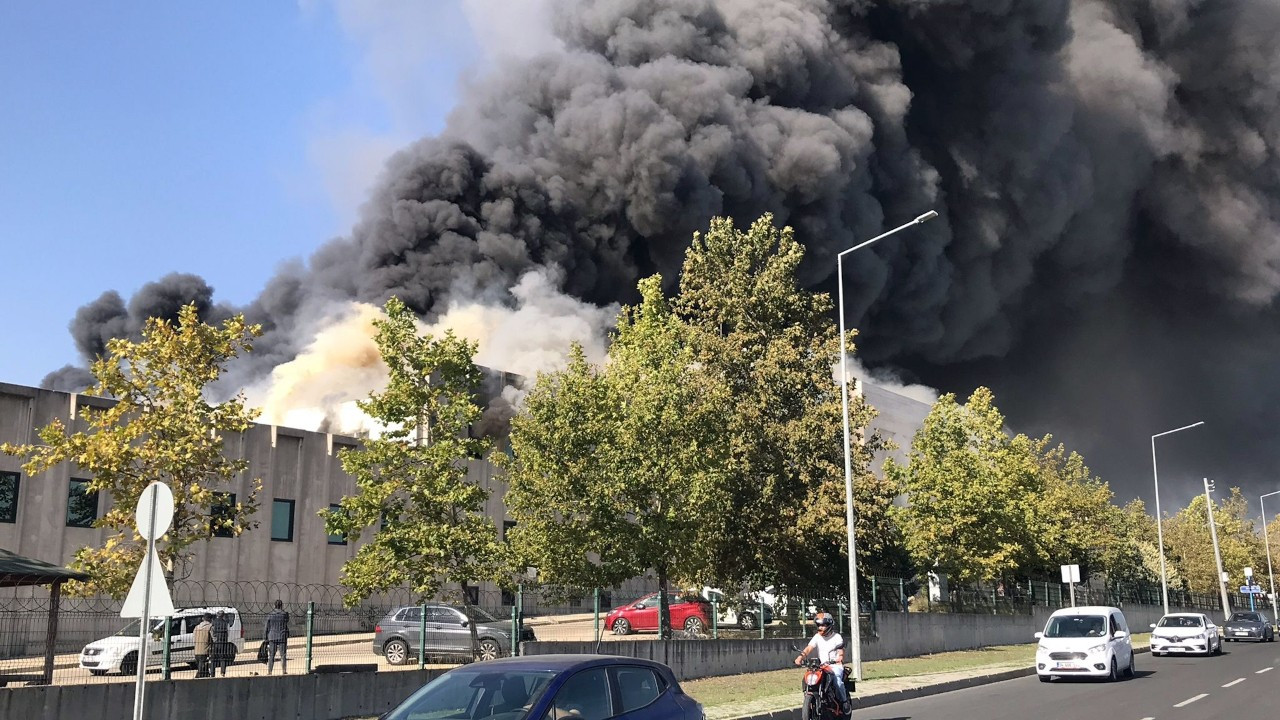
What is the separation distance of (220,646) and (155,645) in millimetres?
4700

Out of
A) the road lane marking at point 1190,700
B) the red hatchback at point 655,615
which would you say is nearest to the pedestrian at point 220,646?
the red hatchback at point 655,615

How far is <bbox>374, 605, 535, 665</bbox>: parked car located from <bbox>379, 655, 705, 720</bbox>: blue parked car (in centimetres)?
1213

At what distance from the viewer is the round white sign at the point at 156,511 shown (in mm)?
9391

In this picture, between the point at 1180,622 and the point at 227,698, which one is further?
the point at 1180,622

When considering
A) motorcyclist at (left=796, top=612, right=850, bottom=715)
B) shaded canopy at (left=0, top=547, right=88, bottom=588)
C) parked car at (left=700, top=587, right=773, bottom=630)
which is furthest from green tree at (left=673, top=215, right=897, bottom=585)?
shaded canopy at (left=0, top=547, right=88, bottom=588)

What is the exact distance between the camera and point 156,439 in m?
20.6

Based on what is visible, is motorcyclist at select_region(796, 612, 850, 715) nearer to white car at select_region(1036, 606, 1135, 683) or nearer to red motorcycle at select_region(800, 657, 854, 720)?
red motorcycle at select_region(800, 657, 854, 720)

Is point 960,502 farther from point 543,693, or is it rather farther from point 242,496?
point 543,693

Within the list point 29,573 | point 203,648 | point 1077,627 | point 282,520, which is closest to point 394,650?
point 203,648

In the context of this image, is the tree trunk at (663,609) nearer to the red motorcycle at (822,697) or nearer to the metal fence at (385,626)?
the metal fence at (385,626)

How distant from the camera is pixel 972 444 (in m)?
43.7

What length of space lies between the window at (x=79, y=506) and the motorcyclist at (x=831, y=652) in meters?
24.6

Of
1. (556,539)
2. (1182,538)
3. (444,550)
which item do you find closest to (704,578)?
(556,539)

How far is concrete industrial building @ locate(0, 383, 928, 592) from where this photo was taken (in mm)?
28469
